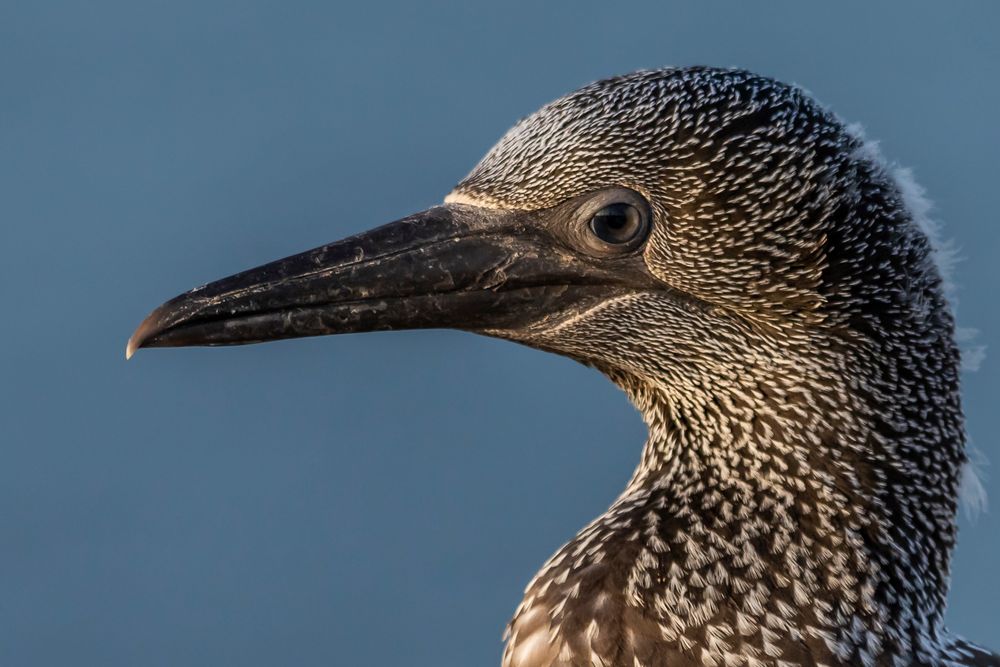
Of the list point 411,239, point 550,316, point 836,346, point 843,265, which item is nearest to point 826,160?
point 843,265

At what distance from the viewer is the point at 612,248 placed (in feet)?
9.96

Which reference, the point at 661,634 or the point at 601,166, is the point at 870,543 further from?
the point at 601,166

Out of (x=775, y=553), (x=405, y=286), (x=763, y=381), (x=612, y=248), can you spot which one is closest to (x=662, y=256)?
(x=612, y=248)

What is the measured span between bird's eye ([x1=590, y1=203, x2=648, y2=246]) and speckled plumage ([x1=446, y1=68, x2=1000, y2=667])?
0.17 feet

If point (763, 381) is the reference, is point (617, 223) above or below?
above

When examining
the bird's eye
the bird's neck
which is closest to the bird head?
the bird's eye

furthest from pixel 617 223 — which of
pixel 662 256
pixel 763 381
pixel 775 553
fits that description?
pixel 775 553

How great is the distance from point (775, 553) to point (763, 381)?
40 cm

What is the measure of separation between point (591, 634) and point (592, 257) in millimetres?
881

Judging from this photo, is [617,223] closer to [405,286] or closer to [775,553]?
[405,286]

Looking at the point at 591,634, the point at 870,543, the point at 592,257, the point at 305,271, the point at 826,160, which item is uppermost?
the point at 826,160

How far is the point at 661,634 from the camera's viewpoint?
2926 mm

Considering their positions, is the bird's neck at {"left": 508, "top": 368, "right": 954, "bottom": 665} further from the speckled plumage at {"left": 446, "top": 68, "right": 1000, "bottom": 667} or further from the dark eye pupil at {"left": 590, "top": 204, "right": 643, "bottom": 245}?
the dark eye pupil at {"left": 590, "top": 204, "right": 643, "bottom": 245}

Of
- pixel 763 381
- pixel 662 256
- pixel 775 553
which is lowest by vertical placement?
pixel 775 553
